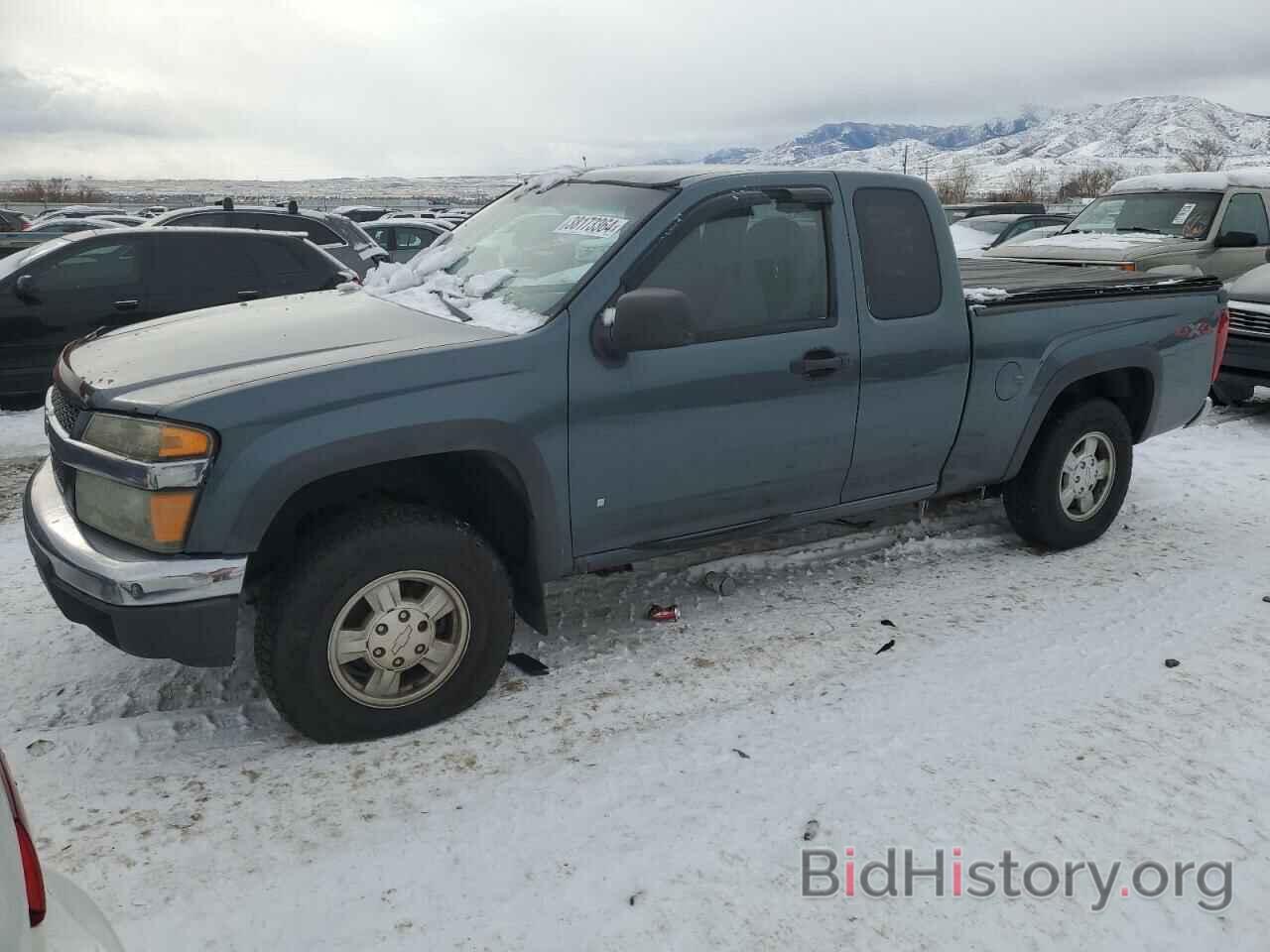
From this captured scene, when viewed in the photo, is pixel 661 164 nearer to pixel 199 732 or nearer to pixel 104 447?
pixel 104 447

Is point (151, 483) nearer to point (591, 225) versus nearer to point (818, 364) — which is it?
point (591, 225)

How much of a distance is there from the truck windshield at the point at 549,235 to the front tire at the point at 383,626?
3.10ft

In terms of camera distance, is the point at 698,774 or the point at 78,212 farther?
the point at 78,212

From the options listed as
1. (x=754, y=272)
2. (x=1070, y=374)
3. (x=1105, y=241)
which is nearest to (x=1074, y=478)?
(x=1070, y=374)

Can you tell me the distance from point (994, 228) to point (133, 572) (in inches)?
773

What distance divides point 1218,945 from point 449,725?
235cm

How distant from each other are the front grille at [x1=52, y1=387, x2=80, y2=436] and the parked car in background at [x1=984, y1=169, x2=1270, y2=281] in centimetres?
850

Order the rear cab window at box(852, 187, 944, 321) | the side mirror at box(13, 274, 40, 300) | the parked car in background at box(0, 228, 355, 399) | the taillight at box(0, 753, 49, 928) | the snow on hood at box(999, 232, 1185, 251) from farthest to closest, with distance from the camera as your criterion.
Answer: the snow on hood at box(999, 232, 1185, 251), the parked car in background at box(0, 228, 355, 399), the side mirror at box(13, 274, 40, 300), the rear cab window at box(852, 187, 944, 321), the taillight at box(0, 753, 49, 928)

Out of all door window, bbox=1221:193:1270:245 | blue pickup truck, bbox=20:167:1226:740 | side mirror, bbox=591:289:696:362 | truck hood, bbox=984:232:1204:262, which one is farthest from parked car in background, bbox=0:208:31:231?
side mirror, bbox=591:289:696:362

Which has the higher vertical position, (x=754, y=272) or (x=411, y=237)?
(x=754, y=272)

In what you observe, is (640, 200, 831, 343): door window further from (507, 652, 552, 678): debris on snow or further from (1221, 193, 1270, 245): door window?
(1221, 193, 1270, 245): door window

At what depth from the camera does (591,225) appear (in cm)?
380

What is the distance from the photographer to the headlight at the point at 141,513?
286 centimetres

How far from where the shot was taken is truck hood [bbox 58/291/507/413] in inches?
120
